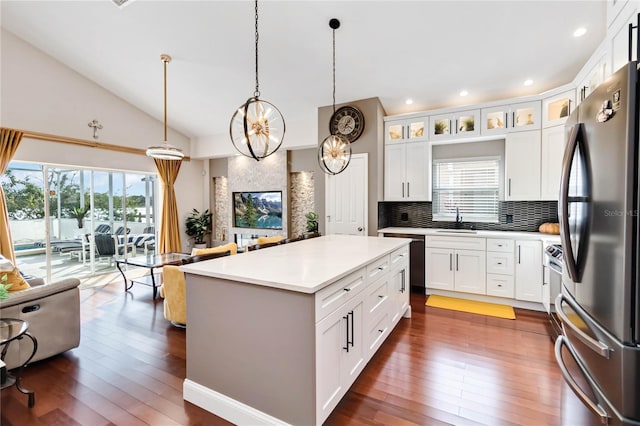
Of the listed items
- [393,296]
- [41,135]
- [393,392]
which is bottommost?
[393,392]

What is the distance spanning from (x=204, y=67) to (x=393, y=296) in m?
4.43

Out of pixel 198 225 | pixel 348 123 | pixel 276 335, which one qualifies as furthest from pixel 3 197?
pixel 348 123

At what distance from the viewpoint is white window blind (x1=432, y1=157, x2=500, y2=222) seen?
15.3 ft

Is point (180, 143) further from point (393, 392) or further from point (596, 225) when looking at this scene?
point (596, 225)

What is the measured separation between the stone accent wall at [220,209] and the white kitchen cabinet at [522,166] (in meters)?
6.41

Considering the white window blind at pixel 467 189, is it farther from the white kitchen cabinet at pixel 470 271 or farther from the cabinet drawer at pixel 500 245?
the white kitchen cabinet at pixel 470 271

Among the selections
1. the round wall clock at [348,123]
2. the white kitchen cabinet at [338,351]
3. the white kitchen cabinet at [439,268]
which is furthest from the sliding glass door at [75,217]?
the white kitchen cabinet at [439,268]

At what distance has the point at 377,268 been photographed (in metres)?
2.55

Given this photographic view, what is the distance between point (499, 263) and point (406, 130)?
2.51m

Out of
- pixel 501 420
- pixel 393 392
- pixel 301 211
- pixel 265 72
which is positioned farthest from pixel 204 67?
pixel 501 420

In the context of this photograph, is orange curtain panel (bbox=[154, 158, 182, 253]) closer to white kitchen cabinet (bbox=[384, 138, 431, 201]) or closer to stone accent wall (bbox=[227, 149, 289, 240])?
stone accent wall (bbox=[227, 149, 289, 240])

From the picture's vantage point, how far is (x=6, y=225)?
4348mm

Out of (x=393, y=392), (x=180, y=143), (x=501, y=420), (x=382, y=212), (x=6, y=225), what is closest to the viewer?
(x=501, y=420)

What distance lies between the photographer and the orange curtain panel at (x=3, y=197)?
14.2ft
